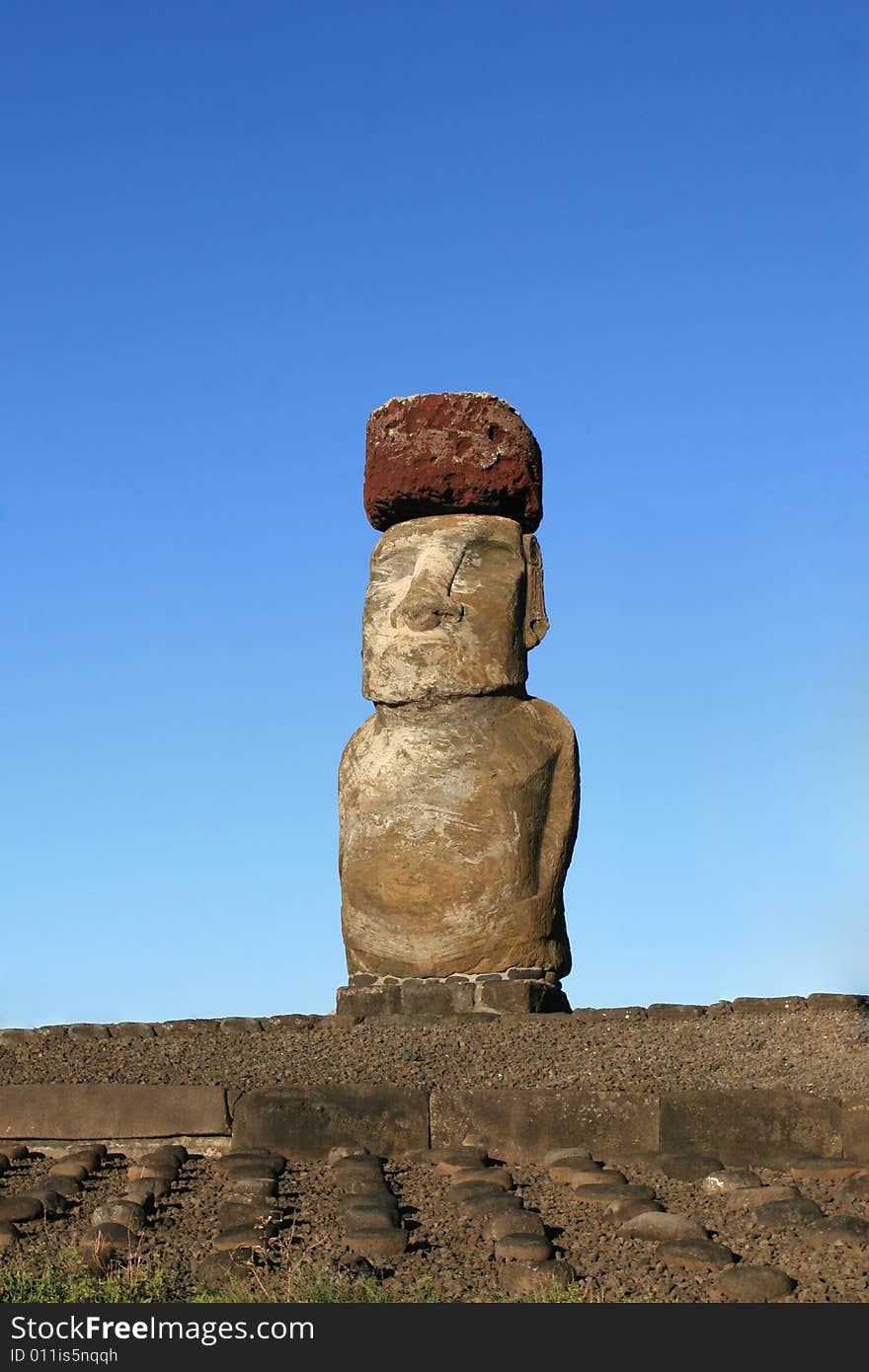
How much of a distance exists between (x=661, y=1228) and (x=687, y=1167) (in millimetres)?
1096

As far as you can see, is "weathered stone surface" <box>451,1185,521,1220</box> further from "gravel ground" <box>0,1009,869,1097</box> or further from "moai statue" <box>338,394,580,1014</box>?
"moai statue" <box>338,394,580,1014</box>

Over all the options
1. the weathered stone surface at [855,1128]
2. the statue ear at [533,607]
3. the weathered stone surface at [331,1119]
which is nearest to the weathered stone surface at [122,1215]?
the weathered stone surface at [331,1119]

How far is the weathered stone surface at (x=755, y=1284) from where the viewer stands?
20.3 feet

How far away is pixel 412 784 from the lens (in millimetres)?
11812

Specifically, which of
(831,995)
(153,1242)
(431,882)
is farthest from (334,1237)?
(831,995)

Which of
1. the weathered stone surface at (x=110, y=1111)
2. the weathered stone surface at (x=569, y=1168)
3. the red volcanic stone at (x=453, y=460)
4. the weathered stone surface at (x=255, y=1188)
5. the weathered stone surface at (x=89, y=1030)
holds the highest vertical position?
the red volcanic stone at (x=453, y=460)

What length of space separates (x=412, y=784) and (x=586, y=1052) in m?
2.78

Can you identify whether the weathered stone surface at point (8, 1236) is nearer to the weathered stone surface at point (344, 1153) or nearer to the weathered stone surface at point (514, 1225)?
the weathered stone surface at point (344, 1153)

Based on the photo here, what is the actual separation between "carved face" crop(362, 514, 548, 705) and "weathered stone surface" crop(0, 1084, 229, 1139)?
12.6 ft

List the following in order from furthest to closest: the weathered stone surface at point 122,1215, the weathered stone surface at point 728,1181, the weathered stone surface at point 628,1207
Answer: the weathered stone surface at point 728,1181 → the weathered stone surface at point 122,1215 → the weathered stone surface at point 628,1207

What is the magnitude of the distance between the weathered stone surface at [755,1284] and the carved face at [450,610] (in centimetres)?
605

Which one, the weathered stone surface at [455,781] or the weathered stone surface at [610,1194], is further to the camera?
the weathered stone surface at [455,781]

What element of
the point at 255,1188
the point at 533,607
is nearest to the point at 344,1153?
the point at 255,1188

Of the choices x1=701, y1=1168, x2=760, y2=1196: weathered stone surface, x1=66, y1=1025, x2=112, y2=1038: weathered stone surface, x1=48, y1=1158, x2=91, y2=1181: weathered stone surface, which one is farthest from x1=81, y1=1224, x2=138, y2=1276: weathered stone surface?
x1=66, y1=1025, x2=112, y2=1038: weathered stone surface
